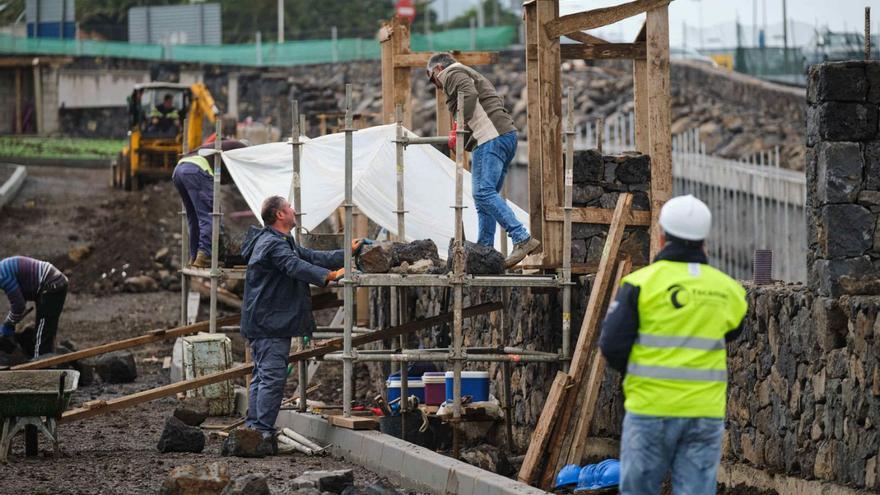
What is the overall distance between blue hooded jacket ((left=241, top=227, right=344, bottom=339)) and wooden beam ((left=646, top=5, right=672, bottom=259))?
8.33 ft

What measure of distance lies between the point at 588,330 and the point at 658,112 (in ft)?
6.24

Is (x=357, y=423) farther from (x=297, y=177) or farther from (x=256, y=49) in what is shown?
(x=256, y=49)

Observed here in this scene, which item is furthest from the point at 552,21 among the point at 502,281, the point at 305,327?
the point at 305,327

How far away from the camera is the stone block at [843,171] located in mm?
9812

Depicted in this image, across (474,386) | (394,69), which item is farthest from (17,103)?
(474,386)

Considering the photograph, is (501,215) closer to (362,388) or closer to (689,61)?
(362,388)

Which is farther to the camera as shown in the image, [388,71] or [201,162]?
[388,71]

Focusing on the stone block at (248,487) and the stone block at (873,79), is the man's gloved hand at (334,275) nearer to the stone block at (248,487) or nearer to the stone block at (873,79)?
the stone block at (248,487)

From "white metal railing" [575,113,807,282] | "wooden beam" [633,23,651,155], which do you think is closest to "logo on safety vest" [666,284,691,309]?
"wooden beam" [633,23,651,155]

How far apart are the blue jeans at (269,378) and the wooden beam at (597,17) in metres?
3.13

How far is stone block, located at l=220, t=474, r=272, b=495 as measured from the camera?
9.48 metres

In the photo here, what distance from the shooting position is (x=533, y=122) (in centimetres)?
1285

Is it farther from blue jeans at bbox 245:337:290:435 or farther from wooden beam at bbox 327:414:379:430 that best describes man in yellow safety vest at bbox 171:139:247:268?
wooden beam at bbox 327:414:379:430

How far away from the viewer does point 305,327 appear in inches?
495
